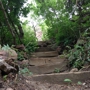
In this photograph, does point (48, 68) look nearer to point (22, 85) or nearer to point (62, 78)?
point (62, 78)

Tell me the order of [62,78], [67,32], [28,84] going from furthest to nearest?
[67,32] < [62,78] < [28,84]

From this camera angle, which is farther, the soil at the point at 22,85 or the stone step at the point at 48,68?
the stone step at the point at 48,68

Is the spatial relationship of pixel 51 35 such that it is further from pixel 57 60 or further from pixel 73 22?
pixel 57 60

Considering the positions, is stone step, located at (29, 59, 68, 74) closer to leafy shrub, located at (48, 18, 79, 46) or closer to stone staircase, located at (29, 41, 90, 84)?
stone staircase, located at (29, 41, 90, 84)

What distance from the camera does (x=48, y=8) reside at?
10727mm

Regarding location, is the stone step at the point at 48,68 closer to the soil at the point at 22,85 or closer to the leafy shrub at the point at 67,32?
the leafy shrub at the point at 67,32

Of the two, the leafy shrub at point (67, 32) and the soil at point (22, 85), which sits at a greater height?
the leafy shrub at point (67, 32)

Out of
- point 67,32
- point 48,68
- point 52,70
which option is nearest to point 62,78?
point 52,70

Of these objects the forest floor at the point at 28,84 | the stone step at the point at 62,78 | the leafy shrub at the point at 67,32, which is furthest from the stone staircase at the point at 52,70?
the leafy shrub at the point at 67,32

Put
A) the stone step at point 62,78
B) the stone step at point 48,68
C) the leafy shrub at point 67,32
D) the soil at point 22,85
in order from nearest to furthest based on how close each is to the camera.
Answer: the soil at point 22,85 < the stone step at point 62,78 < the stone step at point 48,68 < the leafy shrub at point 67,32

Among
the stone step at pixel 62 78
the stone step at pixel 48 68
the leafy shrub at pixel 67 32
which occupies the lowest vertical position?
the stone step at pixel 48 68

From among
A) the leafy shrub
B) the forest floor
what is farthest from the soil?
the leafy shrub

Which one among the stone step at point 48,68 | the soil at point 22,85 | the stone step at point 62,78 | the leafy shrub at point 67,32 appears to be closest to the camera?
the soil at point 22,85

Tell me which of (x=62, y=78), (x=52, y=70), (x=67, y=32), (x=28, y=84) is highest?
(x=67, y=32)
